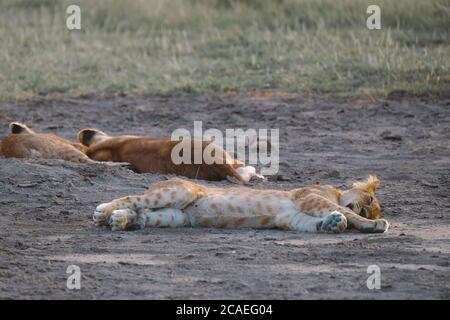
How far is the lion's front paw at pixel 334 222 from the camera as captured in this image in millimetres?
6406

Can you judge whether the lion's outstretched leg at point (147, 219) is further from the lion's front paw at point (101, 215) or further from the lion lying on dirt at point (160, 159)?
the lion lying on dirt at point (160, 159)

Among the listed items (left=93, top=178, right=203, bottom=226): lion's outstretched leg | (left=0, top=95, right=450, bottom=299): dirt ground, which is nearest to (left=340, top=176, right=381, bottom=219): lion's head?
(left=0, top=95, right=450, bottom=299): dirt ground

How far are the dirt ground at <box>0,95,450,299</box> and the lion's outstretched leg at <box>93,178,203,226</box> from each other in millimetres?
128

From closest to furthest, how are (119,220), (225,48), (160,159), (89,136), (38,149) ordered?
(119,220) < (160,159) < (38,149) < (89,136) < (225,48)

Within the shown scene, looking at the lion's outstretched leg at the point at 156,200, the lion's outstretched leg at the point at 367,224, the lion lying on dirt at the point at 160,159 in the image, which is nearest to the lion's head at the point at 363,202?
the lion's outstretched leg at the point at 367,224

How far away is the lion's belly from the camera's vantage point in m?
6.70

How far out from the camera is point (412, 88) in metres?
11.6

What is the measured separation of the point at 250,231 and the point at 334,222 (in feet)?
1.80

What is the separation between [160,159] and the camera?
8.20m

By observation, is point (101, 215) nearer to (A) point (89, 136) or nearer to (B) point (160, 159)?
(B) point (160, 159)

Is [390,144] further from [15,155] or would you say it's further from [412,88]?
[15,155]

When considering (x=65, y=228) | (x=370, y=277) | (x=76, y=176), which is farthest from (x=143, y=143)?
(x=370, y=277)

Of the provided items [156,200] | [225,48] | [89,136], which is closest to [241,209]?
[156,200]

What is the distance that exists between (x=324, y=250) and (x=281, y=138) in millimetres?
4265
